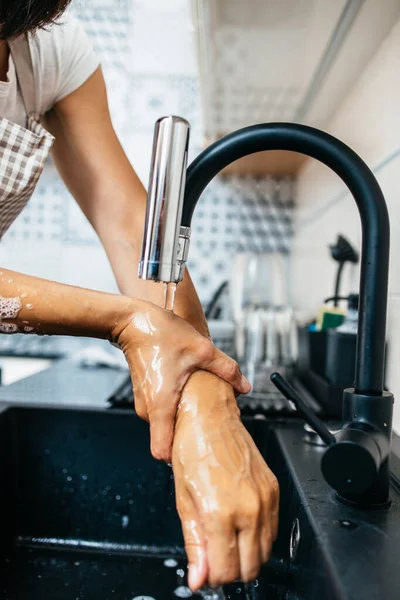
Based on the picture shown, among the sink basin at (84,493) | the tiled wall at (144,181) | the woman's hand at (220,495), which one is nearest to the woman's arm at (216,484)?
the woman's hand at (220,495)

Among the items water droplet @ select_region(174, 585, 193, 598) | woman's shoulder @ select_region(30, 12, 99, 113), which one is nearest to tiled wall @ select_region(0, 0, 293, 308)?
woman's shoulder @ select_region(30, 12, 99, 113)

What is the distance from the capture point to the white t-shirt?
1.94 feet

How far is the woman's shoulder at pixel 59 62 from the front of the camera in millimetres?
603

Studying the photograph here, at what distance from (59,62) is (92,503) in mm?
583

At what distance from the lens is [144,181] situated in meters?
1.72

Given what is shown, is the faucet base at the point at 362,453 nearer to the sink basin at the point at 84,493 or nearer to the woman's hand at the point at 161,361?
the woman's hand at the point at 161,361

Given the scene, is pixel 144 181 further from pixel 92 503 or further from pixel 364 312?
pixel 364 312

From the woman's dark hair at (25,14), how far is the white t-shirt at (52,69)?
4.2 inches

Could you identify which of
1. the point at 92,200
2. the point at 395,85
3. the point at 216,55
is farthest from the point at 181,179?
the point at 216,55

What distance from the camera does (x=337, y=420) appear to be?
657 mm

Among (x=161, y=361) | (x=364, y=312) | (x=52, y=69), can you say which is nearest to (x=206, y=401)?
(x=161, y=361)

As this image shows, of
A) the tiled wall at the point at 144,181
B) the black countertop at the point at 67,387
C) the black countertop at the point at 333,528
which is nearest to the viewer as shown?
the black countertop at the point at 333,528

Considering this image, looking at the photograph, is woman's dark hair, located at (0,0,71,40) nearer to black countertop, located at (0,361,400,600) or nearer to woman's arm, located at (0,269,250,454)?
woman's arm, located at (0,269,250,454)

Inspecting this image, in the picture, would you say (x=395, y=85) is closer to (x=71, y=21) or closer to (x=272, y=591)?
(x=71, y=21)
